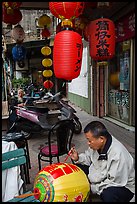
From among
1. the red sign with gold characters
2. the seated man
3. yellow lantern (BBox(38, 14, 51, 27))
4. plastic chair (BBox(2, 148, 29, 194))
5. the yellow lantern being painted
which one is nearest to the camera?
the yellow lantern being painted

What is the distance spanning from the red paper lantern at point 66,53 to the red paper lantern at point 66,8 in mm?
267

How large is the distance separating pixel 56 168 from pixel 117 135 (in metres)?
4.56

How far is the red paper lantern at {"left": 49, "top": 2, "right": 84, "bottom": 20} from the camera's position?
11.2 feet

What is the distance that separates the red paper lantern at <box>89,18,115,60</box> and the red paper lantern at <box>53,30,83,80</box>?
125cm

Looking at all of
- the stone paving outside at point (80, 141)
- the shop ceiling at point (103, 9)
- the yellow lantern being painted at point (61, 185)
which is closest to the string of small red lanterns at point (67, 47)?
the yellow lantern being painted at point (61, 185)

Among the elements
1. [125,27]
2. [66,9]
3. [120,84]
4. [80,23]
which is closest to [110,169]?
[66,9]

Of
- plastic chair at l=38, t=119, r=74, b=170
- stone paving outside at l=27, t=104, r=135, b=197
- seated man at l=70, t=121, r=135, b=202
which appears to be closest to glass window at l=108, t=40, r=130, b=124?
stone paving outside at l=27, t=104, r=135, b=197

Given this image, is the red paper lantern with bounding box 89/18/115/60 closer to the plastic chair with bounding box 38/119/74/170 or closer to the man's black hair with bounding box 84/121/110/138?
the plastic chair with bounding box 38/119/74/170

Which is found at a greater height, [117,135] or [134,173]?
[134,173]

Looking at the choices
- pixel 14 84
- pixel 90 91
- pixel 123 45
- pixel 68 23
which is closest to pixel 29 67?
pixel 14 84

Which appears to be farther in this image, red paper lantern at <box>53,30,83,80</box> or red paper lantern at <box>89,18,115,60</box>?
red paper lantern at <box>89,18,115,60</box>

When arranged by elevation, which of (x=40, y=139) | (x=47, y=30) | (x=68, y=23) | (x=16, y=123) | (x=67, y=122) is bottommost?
(x=40, y=139)

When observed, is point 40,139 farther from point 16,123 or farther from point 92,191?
point 92,191

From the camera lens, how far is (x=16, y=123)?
6340mm
